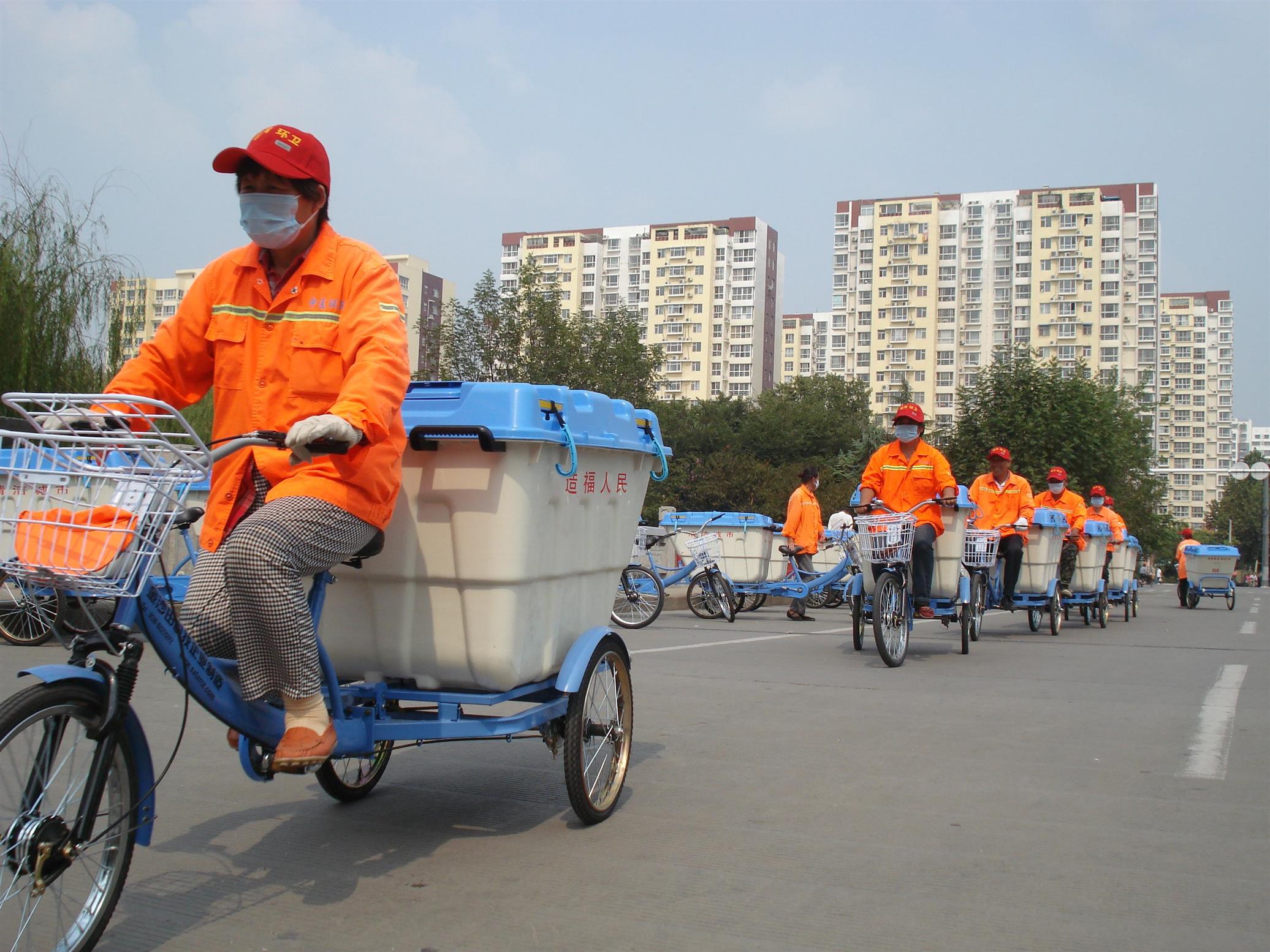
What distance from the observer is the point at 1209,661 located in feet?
37.4

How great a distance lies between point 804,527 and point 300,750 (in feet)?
44.8

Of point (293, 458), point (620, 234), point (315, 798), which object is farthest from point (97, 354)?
point (620, 234)

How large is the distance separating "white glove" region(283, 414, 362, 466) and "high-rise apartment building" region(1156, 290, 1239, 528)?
17532 cm

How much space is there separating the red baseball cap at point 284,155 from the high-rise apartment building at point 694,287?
139 meters

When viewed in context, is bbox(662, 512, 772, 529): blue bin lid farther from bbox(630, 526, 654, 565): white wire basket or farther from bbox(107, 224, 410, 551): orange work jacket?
bbox(107, 224, 410, 551): orange work jacket

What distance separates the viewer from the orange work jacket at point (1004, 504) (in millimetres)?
13734

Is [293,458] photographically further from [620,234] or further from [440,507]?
[620,234]

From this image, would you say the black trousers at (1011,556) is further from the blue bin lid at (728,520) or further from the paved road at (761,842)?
the paved road at (761,842)

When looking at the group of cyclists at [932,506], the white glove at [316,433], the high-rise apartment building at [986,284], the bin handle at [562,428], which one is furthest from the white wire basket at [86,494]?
the high-rise apartment building at [986,284]

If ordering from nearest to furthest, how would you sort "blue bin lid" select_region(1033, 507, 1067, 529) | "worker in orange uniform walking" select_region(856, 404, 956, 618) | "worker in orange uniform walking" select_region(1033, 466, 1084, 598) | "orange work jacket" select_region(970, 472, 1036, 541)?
1. "worker in orange uniform walking" select_region(856, 404, 956, 618)
2. "orange work jacket" select_region(970, 472, 1036, 541)
3. "blue bin lid" select_region(1033, 507, 1067, 529)
4. "worker in orange uniform walking" select_region(1033, 466, 1084, 598)

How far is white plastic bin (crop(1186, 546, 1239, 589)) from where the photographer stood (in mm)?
24906

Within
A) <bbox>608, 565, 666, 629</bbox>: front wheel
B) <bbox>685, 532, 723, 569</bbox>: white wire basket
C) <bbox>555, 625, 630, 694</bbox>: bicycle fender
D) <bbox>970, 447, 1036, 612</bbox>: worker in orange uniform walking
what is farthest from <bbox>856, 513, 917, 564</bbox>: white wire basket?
<bbox>685, 532, 723, 569</bbox>: white wire basket

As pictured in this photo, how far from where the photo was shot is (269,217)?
12.3ft

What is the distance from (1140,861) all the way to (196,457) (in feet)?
11.4
